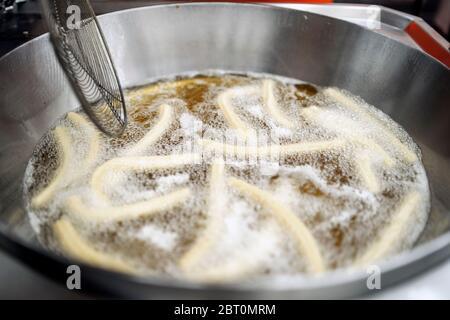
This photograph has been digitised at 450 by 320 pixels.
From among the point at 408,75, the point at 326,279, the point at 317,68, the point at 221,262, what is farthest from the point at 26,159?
the point at 408,75

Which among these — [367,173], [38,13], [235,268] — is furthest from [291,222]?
[38,13]

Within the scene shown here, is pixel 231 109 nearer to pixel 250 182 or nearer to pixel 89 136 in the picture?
pixel 250 182

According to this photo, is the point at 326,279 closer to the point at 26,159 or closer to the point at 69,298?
the point at 69,298

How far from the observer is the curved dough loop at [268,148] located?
46.7 inches

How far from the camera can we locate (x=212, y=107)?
1.40 meters

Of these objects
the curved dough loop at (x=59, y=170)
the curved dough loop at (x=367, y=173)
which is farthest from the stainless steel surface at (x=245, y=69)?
the curved dough loop at (x=367, y=173)

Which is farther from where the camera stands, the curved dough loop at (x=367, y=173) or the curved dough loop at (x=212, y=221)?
the curved dough loop at (x=367, y=173)

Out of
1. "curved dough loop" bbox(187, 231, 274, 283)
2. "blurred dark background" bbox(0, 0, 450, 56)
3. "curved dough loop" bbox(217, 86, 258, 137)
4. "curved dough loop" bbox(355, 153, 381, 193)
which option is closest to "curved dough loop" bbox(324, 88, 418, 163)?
"curved dough loop" bbox(355, 153, 381, 193)

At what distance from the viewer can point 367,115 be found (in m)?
1.36

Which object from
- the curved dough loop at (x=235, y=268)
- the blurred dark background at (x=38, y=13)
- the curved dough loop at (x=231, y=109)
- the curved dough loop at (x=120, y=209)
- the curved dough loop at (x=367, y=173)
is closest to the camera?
the curved dough loop at (x=235, y=268)

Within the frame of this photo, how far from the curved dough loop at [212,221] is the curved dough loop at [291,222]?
4 cm

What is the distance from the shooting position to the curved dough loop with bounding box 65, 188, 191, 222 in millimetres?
962

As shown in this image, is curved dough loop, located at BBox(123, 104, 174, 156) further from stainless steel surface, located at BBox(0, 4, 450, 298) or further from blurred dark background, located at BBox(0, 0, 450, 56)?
blurred dark background, located at BBox(0, 0, 450, 56)

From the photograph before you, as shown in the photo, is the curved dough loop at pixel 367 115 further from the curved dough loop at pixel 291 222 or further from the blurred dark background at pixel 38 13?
the blurred dark background at pixel 38 13
